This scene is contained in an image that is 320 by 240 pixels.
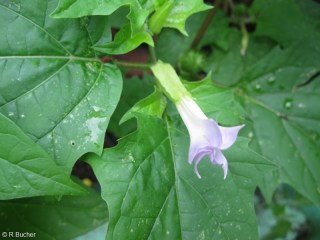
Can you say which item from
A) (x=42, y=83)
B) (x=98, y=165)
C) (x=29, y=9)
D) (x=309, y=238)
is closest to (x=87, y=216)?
(x=98, y=165)

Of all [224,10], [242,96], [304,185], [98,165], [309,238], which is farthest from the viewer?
[309,238]

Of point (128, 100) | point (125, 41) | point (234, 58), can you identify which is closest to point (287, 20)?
point (234, 58)

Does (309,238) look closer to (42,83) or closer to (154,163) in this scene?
(154,163)

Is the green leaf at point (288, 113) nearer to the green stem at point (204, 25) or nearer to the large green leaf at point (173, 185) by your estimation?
the green stem at point (204, 25)

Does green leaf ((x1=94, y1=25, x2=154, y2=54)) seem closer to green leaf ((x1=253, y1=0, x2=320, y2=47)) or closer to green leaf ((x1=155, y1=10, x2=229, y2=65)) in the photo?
green leaf ((x1=155, y1=10, x2=229, y2=65))

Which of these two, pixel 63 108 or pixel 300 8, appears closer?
pixel 63 108

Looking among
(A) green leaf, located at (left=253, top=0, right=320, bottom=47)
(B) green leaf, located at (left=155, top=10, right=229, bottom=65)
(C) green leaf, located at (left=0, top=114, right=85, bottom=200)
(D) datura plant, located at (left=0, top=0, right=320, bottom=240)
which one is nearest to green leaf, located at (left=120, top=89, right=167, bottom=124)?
(D) datura plant, located at (left=0, top=0, right=320, bottom=240)
